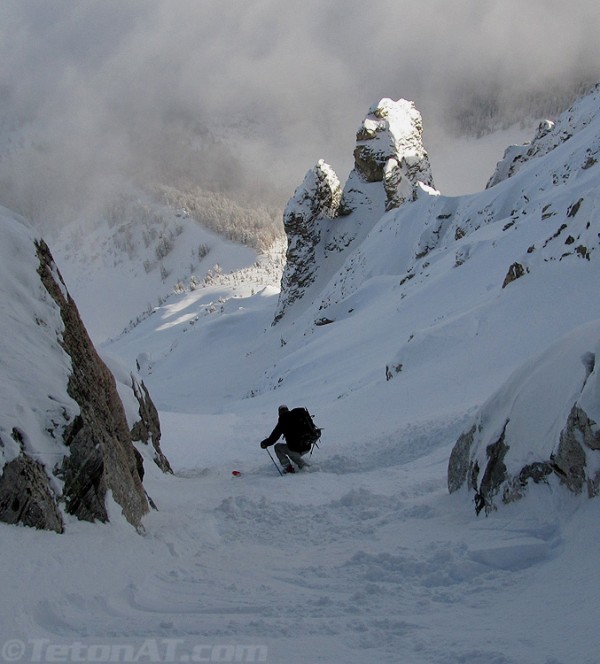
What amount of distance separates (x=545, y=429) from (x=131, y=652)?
3.24m

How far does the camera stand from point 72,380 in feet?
17.1

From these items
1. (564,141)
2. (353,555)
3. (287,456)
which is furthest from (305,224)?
(353,555)

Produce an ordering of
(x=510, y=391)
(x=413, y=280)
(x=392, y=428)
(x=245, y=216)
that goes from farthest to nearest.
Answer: (x=245, y=216) → (x=413, y=280) → (x=392, y=428) → (x=510, y=391)

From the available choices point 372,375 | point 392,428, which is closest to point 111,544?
point 392,428

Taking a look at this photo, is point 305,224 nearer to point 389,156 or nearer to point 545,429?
point 389,156

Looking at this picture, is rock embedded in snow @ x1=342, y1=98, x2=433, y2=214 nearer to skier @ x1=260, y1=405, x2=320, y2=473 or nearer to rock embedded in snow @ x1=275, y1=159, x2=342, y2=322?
rock embedded in snow @ x1=275, y1=159, x2=342, y2=322

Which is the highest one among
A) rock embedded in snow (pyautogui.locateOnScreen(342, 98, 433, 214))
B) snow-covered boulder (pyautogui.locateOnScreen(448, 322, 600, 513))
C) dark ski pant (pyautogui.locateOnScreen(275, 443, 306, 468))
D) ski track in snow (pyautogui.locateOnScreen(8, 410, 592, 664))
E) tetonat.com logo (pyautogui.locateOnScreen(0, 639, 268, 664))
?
rock embedded in snow (pyautogui.locateOnScreen(342, 98, 433, 214))

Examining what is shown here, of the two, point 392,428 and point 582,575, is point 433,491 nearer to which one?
point 582,575

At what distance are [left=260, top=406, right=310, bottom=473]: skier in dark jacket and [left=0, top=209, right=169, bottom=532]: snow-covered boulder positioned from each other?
8.98ft

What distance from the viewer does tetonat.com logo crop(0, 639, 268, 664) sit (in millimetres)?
2865

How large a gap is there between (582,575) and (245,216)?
192 m

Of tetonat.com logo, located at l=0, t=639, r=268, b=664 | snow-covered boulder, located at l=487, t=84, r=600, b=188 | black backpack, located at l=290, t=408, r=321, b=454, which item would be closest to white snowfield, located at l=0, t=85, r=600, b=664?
tetonat.com logo, located at l=0, t=639, r=268, b=664

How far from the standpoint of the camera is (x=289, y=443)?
8.53 meters

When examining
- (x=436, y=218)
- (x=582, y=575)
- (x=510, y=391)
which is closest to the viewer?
(x=582, y=575)
